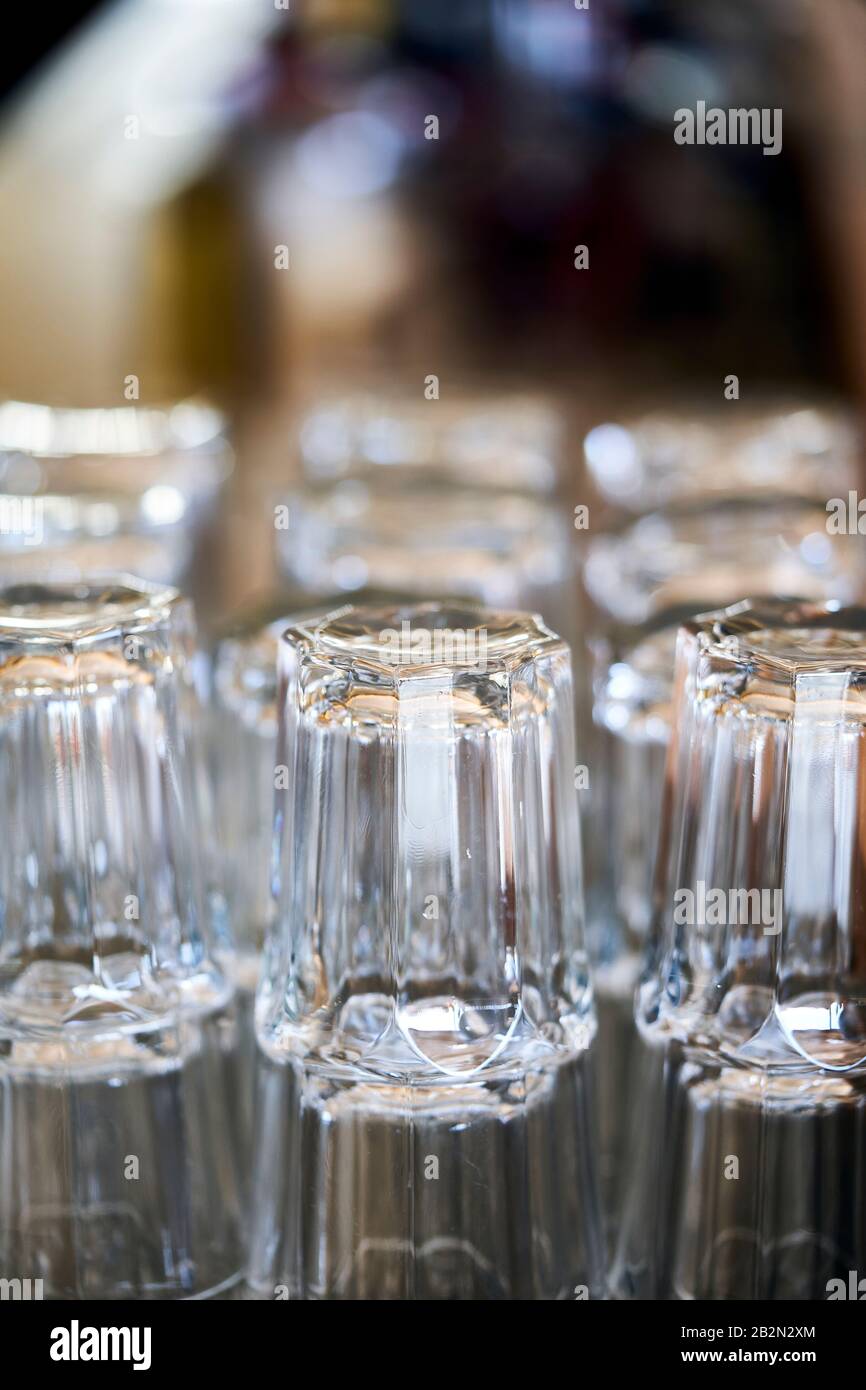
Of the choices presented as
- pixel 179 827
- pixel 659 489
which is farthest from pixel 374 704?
pixel 659 489

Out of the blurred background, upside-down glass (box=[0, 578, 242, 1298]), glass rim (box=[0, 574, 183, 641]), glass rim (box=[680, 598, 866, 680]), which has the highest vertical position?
the blurred background

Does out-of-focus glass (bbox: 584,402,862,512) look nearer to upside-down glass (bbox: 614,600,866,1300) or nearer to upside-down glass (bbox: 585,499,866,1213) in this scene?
upside-down glass (bbox: 585,499,866,1213)

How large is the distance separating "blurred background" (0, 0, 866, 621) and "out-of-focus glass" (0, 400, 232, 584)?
158 mm

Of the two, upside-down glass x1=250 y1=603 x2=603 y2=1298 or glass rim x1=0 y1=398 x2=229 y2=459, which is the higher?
glass rim x1=0 y1=398 x2=229 y2=459

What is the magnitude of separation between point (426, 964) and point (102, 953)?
0.23 ft

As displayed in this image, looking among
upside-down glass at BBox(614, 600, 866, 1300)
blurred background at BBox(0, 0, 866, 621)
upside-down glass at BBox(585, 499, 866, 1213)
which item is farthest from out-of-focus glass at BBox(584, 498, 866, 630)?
blurred background at BBox(0, 0, 866, 621)

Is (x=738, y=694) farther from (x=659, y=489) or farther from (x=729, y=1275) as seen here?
(x=659, y=489)

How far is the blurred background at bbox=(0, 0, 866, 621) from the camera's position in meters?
0.82

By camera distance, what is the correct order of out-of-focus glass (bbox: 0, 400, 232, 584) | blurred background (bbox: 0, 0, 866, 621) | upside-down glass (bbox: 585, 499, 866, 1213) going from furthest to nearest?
blurred background (bbox: 0, 0, 866, 621)
out-of-focus glass (bbox: 0, 400, 232, 584)
upside-down glass (bbox: 585, 499, 866, 1213)

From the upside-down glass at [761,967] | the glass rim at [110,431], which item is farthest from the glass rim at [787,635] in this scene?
the glass rim at [110,431]

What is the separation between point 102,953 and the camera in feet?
1.02

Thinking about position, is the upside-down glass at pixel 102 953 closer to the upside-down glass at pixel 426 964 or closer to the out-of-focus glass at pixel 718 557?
the upside-down glass at pixel 426 964

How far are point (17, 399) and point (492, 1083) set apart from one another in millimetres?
708
